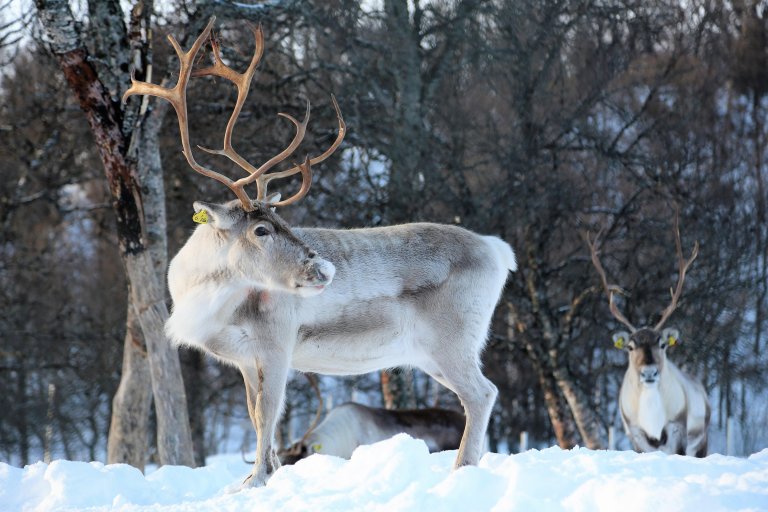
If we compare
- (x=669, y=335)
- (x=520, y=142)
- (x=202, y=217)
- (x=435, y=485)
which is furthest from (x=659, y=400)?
(x=202, y=217)

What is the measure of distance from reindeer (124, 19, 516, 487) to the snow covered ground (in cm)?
65

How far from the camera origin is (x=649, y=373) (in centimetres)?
1063

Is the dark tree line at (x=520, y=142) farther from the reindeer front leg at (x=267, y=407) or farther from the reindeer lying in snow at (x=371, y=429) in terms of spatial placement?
the reindeer front leg at (x=267, y=407)

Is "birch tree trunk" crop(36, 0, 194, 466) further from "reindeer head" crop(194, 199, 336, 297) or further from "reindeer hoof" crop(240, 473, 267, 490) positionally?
"reindeer hoof" crop(240, 473, 267, 490)

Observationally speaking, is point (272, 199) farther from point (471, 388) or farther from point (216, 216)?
point (471, 388)

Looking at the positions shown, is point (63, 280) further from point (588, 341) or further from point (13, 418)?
point (588, 341)

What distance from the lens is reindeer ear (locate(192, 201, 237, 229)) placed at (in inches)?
240

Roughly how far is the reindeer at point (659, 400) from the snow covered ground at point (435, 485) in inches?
192

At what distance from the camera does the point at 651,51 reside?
15836 mm

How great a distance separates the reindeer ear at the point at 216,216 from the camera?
Answer: 240 inches

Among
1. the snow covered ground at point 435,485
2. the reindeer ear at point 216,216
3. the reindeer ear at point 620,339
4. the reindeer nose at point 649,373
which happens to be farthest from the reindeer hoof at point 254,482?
the reindeer ear at point 620,339

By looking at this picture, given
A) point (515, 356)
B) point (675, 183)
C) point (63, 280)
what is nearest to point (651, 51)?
point (675, 183)

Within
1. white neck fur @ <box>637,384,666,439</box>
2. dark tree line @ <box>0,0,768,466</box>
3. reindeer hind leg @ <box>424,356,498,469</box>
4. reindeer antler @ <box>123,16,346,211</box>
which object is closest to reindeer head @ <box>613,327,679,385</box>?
white neck fur @ <box>637,384,666,439</box>

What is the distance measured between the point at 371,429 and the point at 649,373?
12.3ft
